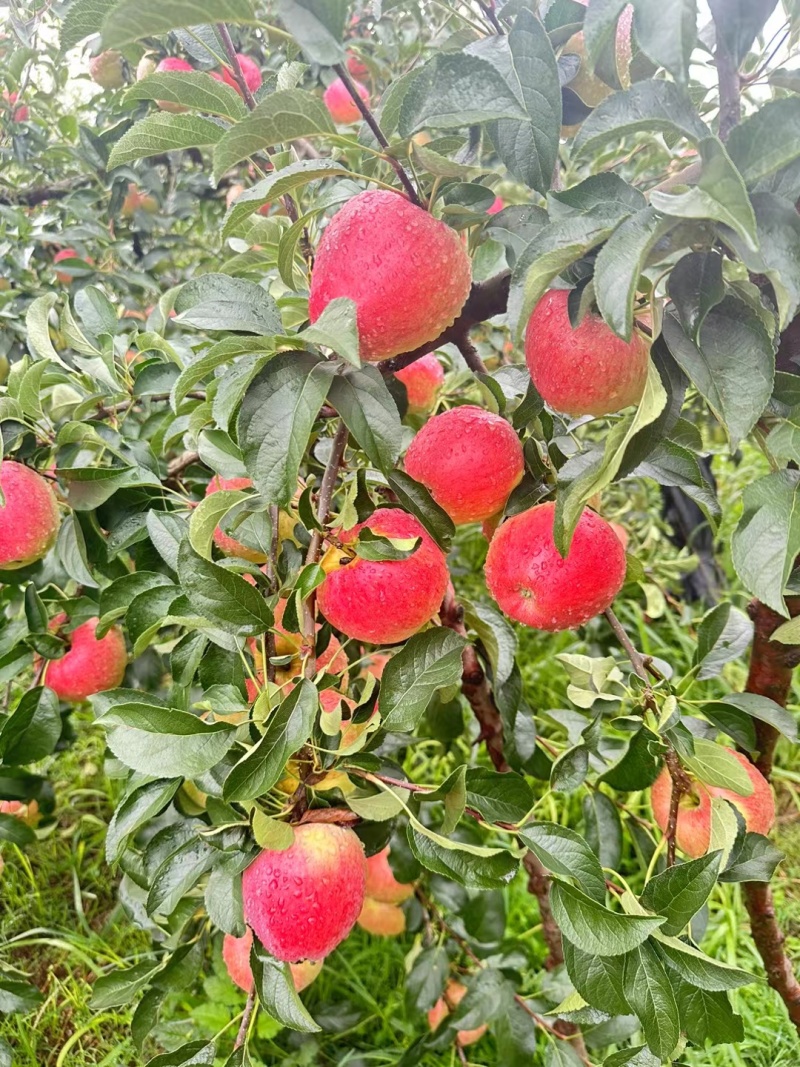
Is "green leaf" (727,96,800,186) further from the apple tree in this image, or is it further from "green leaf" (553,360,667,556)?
"green leaf" (553,360,667,556)

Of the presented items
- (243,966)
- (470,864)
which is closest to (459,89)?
(470,864)

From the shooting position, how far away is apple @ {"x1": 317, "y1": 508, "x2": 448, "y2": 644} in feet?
2.08

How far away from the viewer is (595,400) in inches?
22.5

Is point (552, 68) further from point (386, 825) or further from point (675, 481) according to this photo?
point (386, 825)

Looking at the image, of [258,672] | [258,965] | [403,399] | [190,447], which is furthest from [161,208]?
[258,965]

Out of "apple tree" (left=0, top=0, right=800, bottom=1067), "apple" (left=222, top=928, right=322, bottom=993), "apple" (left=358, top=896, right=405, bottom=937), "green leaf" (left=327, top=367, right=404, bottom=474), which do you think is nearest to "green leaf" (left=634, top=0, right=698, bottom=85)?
"apple tree" (left=0, top=0, right=800, bottom=1067)

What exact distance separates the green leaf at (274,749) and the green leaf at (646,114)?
40 cm

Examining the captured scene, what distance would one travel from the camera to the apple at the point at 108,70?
170 centimetres

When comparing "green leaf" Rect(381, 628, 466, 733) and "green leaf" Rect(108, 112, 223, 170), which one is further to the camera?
"green leaf" Rect(381, 628, 466, 733)

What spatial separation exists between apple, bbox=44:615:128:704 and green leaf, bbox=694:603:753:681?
764 mm

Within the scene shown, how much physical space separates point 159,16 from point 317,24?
0.27ft

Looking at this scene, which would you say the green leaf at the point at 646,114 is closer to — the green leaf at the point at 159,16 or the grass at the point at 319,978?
the green leaf at the point at 159,16

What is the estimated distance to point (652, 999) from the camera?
0.56 meters

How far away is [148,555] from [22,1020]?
1131mm
